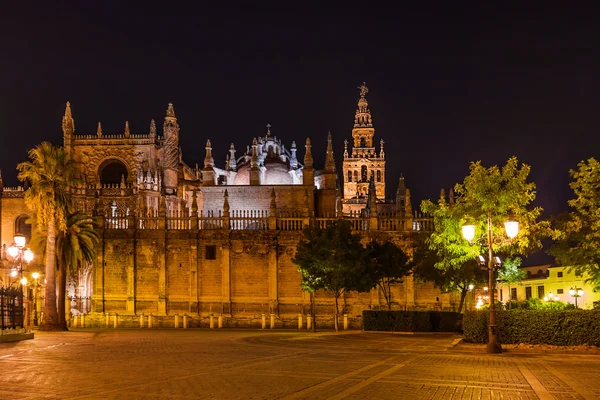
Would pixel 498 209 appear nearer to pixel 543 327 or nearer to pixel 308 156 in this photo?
pixel 543 327

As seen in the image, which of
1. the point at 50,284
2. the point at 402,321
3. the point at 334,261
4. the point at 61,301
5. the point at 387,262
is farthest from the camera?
the point at 387,262

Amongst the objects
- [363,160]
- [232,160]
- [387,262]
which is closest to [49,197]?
[387,262]

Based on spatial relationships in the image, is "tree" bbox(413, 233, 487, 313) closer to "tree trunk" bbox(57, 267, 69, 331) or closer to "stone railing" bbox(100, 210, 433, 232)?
"stone railing" bbox(100, 210, 433, 232)

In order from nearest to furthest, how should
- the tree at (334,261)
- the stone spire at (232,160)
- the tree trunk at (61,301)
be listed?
the tree trunk at (61,301) < the tree at (334,261) < the stone spire at (232,160)

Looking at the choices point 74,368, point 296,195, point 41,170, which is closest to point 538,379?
point 74,368

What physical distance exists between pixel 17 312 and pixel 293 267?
62.1ft

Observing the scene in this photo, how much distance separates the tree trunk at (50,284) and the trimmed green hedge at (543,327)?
20.7 metres

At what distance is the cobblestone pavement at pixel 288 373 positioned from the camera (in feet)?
38.1

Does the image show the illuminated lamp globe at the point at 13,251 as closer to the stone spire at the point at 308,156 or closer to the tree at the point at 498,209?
the tree at the point at 498,209

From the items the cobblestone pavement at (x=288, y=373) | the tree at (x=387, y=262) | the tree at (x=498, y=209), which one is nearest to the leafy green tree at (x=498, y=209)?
the tree at (x=498, y=209)

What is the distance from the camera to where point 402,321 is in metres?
32.6

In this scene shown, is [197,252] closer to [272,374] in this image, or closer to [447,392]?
[272,374]

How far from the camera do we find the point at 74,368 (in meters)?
15.3

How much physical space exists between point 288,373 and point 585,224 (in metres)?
17.5
